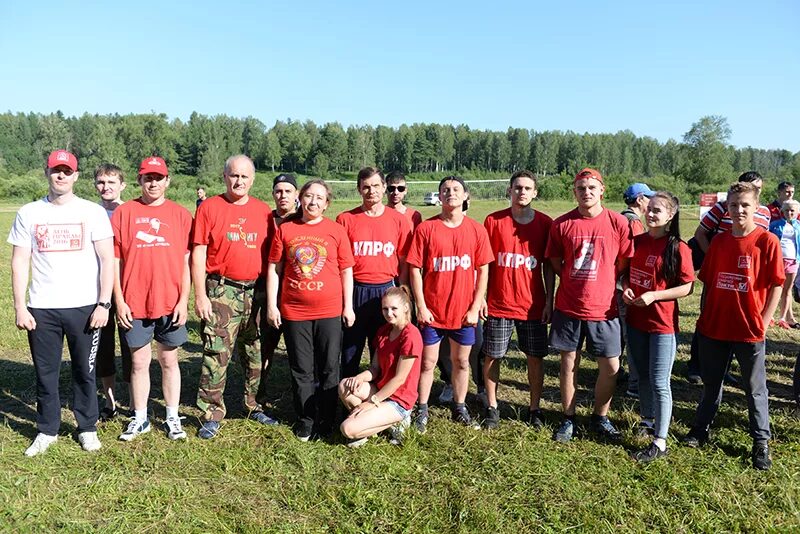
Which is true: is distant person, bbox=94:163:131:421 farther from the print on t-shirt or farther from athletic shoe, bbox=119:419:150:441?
the print on t-shirt

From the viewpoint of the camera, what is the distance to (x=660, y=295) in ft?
12.7

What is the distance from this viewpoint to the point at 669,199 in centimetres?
398

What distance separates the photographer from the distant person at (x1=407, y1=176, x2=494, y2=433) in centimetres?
426

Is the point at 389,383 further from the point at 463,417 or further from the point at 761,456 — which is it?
the point at 761,456

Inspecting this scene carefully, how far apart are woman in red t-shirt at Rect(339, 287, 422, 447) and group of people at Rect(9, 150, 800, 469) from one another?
0.02 metres

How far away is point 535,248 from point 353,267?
4.98ft

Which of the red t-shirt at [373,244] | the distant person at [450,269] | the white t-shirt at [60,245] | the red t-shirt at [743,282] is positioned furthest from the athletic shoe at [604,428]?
the white t-shirt at [60,245]

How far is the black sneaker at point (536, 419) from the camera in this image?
4448 millimetres

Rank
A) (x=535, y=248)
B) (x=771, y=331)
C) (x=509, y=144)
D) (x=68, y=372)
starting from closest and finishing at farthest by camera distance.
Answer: (x=535, y=248) < (x=68, y=372) < (x=771, y=331) < (x=509, y=144)

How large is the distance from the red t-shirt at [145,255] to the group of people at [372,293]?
0.04 ft

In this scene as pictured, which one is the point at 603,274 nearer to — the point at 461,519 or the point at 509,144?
the point at 461,519

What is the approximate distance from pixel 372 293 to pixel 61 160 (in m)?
2.51

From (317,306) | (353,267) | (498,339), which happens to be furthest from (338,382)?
(498,339)

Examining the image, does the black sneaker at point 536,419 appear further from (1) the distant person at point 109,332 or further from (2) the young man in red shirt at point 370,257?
(1) the distant person at point 109,332
